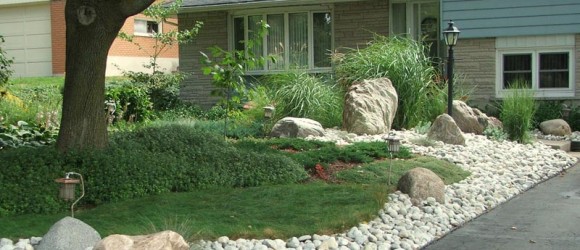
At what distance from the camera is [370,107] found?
13.7 metres

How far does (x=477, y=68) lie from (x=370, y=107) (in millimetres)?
4567

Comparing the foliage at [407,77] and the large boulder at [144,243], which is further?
the foliage at [407,77]

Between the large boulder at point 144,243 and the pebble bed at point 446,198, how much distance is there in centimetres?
51

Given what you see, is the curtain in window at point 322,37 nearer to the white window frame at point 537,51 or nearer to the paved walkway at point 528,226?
the white window frame at point 537,51

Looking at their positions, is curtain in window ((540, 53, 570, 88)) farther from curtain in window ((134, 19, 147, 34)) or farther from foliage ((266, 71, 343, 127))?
curtain in window ((134, 19, 147, 34))

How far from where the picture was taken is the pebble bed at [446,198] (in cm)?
638

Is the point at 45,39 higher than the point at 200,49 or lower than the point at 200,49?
higher

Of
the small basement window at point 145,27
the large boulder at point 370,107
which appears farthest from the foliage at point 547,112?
the small basement window at point 145,27

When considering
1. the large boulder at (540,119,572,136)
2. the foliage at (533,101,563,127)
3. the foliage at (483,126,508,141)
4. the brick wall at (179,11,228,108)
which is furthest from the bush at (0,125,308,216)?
the brick wall at (179,11,228,108)

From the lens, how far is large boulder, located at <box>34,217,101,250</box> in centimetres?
577

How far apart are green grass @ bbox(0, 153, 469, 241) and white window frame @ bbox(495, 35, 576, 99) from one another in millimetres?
Answer: 9177

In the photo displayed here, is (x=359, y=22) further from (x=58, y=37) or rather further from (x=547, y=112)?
(x=58, y=37)

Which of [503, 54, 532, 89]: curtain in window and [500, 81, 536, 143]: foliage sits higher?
[503, 54, 532, 89]: curtain in window

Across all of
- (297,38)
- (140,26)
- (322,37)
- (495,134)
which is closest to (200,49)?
(297,38)
